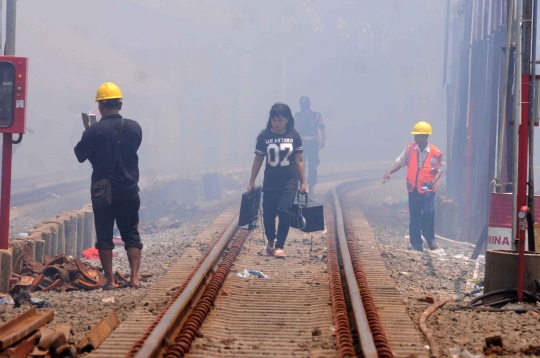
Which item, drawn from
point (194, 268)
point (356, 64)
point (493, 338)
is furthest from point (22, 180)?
point (356, 64)

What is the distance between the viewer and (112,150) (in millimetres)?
7816

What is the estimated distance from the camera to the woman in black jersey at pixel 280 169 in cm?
1030

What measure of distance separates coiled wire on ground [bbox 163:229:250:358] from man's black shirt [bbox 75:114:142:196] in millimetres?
1300

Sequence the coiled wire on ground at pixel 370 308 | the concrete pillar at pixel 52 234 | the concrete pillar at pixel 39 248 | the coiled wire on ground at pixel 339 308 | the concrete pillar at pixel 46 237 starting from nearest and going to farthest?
the coiled wire on ground at pixel 370 308, the coiled wire on ground at pixel 339 308, the concrete pillar at pixel 39 248, the concrete pillar at pixel 46 237, the concrete pillar at pixel 52 234

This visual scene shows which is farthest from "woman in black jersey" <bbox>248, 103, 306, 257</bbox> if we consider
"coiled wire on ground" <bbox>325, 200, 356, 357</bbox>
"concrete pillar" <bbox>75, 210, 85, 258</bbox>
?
"concrete pillar" <bbox>75, 210, 85, 258</bbox>

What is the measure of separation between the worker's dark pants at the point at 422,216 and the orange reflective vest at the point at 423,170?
118mm

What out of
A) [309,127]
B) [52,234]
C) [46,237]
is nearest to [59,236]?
[52,234]

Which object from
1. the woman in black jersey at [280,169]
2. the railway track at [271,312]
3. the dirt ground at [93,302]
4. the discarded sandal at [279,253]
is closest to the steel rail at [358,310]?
the railway track at [271,312]

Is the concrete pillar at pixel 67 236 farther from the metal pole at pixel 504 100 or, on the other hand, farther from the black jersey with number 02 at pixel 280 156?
the metal pole at pixel 504 100

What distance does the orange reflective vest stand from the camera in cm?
1280

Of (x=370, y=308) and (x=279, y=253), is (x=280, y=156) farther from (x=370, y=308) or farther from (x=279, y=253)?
(x=370, y=308)

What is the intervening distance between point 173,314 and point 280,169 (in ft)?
16.2

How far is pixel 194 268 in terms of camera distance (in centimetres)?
827

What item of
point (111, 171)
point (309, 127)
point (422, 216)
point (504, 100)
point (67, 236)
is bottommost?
point (67, 236)
